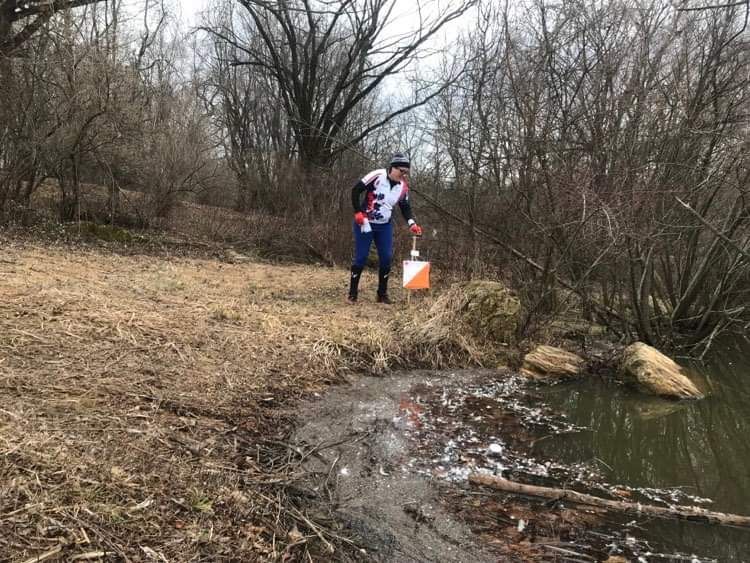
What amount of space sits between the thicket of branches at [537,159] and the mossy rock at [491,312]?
45cm

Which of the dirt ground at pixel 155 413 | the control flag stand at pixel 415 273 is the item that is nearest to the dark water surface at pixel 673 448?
the dirt ground at pixel 155 413

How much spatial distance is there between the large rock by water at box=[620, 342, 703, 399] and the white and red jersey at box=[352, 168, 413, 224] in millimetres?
3171

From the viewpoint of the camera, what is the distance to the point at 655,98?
6.87m

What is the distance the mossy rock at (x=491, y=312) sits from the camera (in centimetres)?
663

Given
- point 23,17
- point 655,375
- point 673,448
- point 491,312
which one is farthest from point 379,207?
point 23,17

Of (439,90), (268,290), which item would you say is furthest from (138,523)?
(439,90)

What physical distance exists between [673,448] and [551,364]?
169 cm

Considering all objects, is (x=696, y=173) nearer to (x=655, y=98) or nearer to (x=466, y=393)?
(x=655, y=98)

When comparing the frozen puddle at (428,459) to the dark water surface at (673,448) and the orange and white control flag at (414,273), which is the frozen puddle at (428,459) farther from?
the orange and white control flag at (414,273)

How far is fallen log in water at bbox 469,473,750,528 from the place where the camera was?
320 centimetres

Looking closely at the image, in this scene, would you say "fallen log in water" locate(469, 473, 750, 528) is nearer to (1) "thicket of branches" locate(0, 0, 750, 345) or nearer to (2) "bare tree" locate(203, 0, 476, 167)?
(1) "thicket of branches" locate(0, 0, 750, 345)

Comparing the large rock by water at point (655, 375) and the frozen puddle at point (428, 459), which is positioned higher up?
the large rock by water at point (655, 375)

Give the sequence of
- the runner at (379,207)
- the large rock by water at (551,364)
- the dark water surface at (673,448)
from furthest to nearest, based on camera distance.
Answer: the runner at (379,207) < the large rock by water at (551,364) < the dark water surface at (673,448)

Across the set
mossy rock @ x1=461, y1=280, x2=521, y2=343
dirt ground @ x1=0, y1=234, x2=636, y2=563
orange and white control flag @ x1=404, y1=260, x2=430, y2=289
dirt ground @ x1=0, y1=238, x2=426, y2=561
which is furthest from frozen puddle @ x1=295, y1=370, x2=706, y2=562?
orange and white control flag @ x1=404, y1=260, x2=430, y2=289
